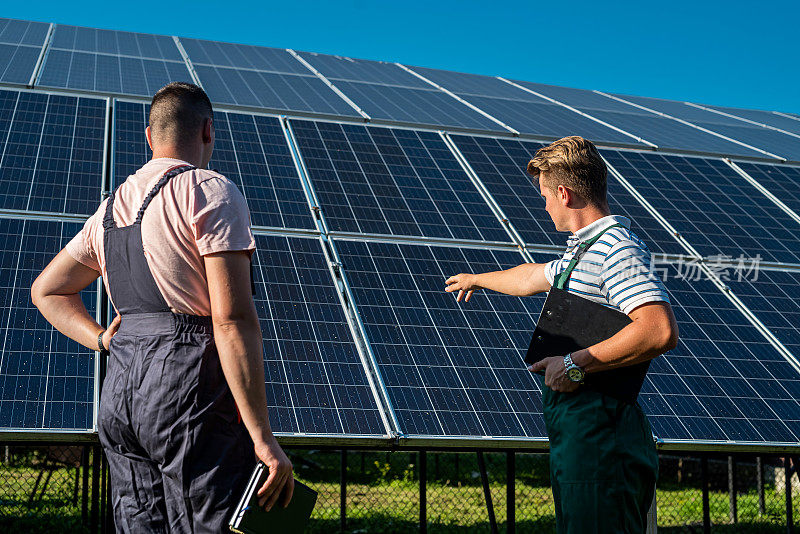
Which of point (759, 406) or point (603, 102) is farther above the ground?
point (603, 102)

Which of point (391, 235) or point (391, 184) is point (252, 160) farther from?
point (391, 235)

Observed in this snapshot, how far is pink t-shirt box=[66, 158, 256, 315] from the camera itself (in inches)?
102

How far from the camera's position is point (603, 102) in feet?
45.1

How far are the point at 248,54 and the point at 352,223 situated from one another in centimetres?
736

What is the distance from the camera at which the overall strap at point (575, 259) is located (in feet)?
10.4

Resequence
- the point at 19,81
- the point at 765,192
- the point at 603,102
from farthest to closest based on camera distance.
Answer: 1. the point at 603,102
2. the point at 765,192
3. the point at 19,81

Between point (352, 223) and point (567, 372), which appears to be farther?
point (352, 223)

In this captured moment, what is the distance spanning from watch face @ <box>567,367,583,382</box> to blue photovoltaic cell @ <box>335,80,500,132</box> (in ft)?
19.8

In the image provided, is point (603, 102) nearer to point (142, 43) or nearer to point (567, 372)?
point (142, 43)

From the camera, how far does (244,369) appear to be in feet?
8.29

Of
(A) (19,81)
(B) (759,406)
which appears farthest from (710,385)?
(A) (19,81)

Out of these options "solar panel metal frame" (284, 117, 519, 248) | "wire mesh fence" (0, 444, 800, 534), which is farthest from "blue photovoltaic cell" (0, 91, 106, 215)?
"wire mesh fence" (0, 444, 800, 534)

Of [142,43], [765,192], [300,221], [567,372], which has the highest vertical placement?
[142,43]

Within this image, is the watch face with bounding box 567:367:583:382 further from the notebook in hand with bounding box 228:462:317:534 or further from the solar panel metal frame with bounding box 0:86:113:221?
the solar panel metal frame with bounding box 0:86:113:221
